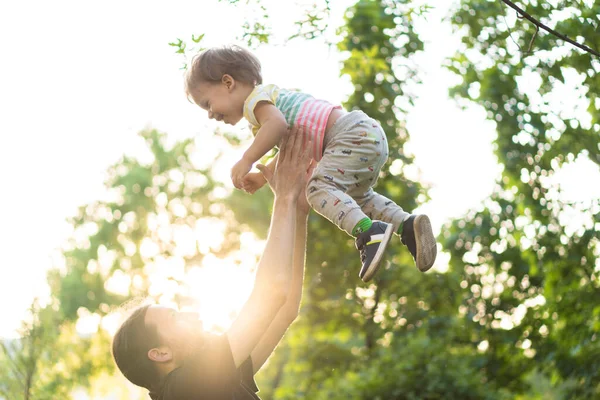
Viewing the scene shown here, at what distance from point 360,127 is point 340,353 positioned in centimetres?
1126

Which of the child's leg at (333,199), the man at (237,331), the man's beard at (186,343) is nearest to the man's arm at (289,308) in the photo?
the man at (237,331)

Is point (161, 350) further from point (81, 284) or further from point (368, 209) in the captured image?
point (81, 284)

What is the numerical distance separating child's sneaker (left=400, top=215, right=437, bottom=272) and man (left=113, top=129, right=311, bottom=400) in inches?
17.1

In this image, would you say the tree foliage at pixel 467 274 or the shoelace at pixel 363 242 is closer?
the shoelace at pixel 363 242

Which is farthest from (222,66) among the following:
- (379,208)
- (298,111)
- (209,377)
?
(209,377)

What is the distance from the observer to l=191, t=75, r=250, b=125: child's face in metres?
3.43

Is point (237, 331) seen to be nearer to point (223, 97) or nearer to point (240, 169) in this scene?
point (240, 169)

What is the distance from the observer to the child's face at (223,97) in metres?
3.43

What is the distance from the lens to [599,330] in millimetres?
9180

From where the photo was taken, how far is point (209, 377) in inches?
111

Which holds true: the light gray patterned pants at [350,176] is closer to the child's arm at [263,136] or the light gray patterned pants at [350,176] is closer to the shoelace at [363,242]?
the shoelace at [363,242]

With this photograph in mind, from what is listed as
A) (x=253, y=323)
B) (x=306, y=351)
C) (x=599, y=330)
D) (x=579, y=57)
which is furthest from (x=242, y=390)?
(x=306, y=351)

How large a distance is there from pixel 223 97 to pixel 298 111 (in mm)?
325

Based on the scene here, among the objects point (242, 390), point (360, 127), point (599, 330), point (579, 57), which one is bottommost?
point (599, 330)
